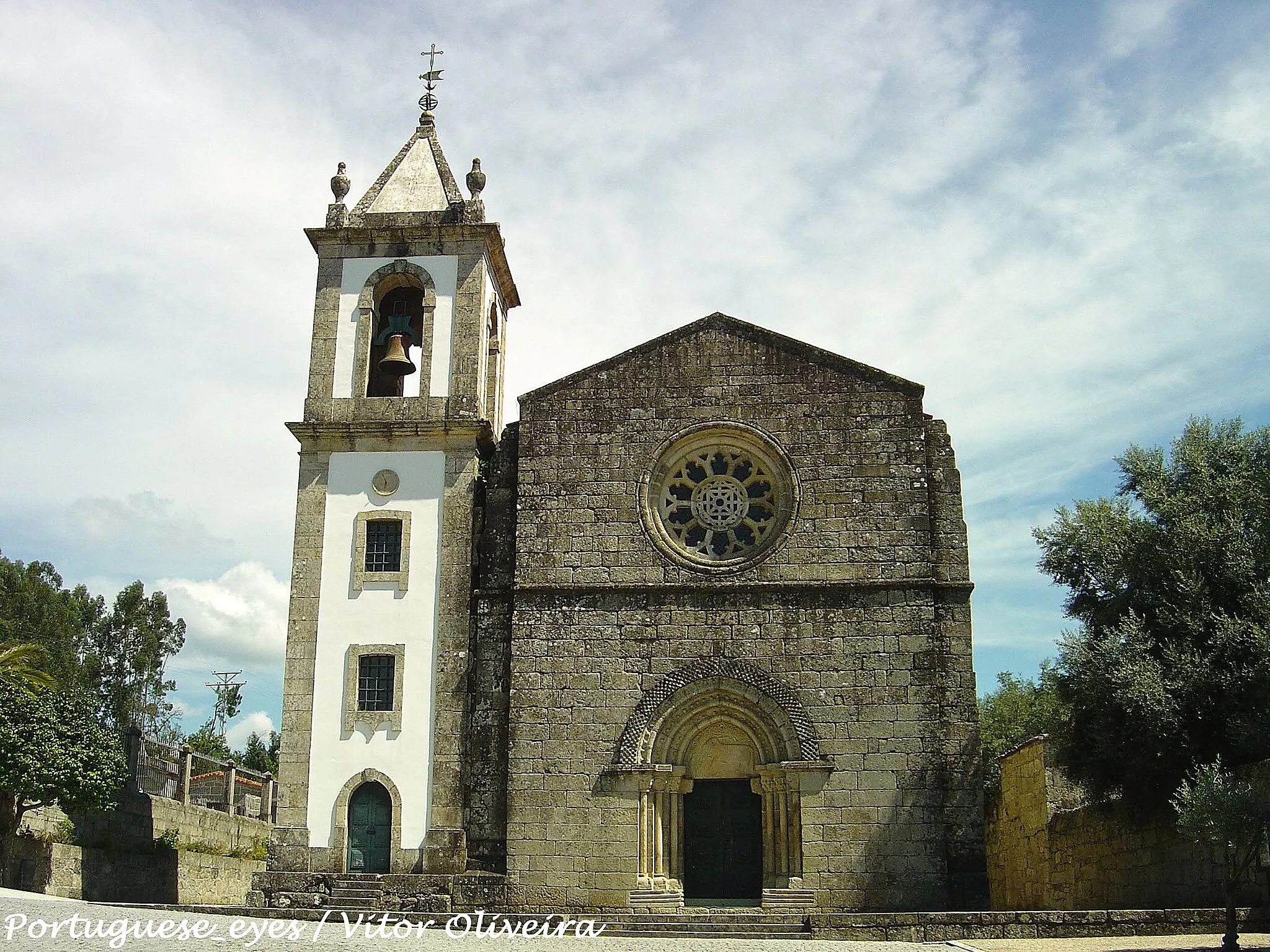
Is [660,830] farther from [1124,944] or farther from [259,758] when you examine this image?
[259,758]

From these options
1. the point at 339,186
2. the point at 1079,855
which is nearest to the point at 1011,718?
the point at 1079,855

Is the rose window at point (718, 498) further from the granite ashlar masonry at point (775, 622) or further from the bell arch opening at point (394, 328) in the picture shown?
the bell arch opening at point (394, 328)

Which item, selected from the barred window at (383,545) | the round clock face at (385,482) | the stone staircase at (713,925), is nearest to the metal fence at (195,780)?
the barred window at (383,545)

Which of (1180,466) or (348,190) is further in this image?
(348,190)

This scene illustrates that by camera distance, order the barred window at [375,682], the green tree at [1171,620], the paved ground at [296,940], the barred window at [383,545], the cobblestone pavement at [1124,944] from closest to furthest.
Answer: the paved ground at [296,940] < the cobblestone pavement at [1124,944] < the green tree at [1171,620] < the barred window at [375,682] < the barred window at [383,545]

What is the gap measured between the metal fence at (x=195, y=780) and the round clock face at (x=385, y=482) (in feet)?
21.9

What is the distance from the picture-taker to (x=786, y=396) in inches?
790

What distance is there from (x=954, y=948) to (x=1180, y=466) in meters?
7.94

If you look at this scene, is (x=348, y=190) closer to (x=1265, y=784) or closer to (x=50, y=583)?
(x=1265, y=784)

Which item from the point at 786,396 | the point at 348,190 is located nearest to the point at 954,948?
the point at 786,396

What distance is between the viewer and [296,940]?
40.5 feet

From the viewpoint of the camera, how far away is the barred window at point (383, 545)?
20.1 m

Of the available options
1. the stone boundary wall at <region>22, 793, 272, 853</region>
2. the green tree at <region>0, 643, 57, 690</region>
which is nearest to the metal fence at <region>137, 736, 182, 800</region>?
the stone boundary wall at <region>22, 793, 272, 853</region>

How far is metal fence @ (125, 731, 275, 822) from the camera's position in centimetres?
2239
